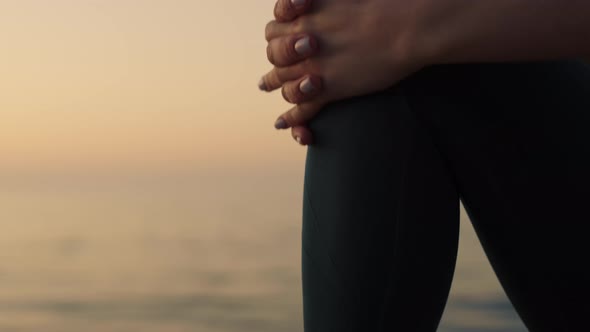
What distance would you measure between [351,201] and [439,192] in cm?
10

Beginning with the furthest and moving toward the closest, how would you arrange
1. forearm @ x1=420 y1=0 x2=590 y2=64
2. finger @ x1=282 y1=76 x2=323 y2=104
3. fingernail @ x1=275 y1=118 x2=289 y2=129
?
fingernail @ x1=275 y1=118 x2=289 y2=129
finger @ x1=282 y1=76 x2=323 y2=104
forearm @ x1=420 y1=0 x2=590 y2=64

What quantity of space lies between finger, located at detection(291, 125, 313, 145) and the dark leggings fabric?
0.01 m

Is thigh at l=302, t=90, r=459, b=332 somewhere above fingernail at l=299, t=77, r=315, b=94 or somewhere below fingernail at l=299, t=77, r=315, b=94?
below

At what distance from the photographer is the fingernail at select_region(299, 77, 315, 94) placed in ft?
3.31

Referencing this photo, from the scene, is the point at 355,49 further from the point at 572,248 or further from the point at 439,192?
the point at 572,248

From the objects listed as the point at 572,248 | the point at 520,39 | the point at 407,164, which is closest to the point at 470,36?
the point at 520,39

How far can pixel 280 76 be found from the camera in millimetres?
1136

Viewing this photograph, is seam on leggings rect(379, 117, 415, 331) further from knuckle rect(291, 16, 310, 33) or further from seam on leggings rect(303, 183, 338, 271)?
knuckle rect(291, 16, 310, 33)

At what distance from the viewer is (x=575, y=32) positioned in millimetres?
901

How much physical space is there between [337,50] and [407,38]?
11cm

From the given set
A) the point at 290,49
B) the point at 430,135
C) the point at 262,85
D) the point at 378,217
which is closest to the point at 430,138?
the point at 430,135

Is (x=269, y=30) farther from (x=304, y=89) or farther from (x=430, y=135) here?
(x=430, y=135)

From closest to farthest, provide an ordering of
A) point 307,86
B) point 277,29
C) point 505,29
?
1. point 505,29
2. point 307,86
3. point 277,29

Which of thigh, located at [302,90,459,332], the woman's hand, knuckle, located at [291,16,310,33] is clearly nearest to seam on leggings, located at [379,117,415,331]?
thigh, located at [302,90,459,332]
